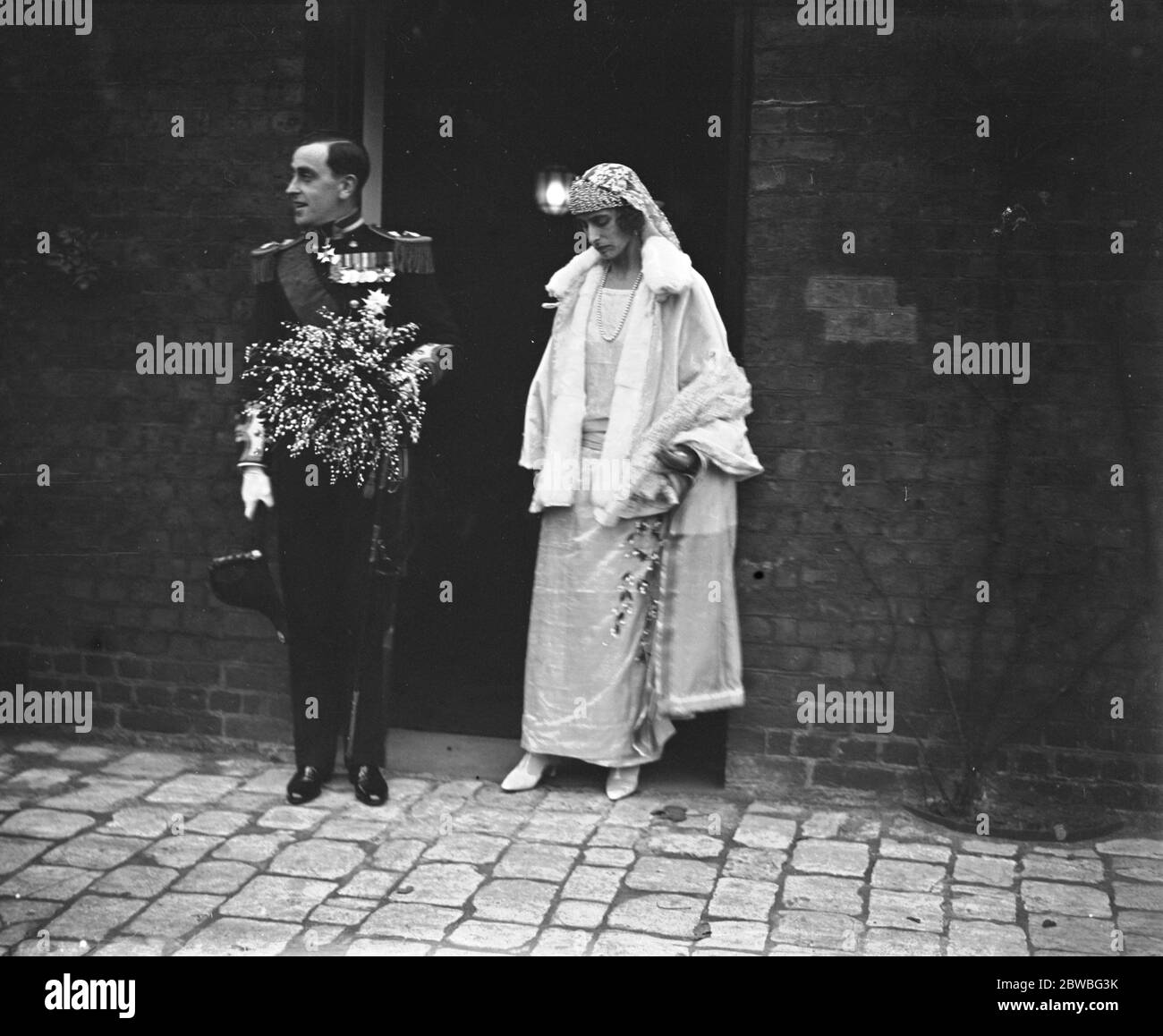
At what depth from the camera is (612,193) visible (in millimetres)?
5445

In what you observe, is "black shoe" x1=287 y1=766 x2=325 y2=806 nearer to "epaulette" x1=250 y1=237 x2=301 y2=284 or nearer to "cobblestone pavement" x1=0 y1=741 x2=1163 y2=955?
"cobblestone pavement" x1=0 y1=741 x2=1163 y2=955

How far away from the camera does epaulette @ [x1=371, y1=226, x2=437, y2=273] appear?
18.9ft

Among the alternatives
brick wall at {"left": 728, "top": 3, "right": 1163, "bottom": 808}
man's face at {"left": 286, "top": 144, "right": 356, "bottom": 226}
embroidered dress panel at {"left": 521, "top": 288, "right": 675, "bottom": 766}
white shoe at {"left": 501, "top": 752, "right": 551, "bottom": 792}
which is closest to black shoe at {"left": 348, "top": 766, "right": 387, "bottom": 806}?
white shoe at {"left": 501, "top": 752, "right": 551, "bottom": 792}

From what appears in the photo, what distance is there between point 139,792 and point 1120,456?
12.7 feet

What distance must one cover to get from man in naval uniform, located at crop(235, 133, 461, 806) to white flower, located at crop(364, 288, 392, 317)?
0.09 feet

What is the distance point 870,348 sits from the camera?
547 centimetres

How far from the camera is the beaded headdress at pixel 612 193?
5445 millimetres

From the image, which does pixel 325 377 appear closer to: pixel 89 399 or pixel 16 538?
pixel 89 399

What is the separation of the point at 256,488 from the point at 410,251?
1.12 m

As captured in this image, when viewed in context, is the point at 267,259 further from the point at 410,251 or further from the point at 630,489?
the point at 630,489

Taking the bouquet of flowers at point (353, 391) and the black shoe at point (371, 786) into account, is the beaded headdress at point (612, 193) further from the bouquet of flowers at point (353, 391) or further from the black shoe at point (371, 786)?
the black shoe at point (371, 786)

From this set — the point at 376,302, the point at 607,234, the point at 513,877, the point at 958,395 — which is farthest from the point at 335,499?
the point at 958,395
